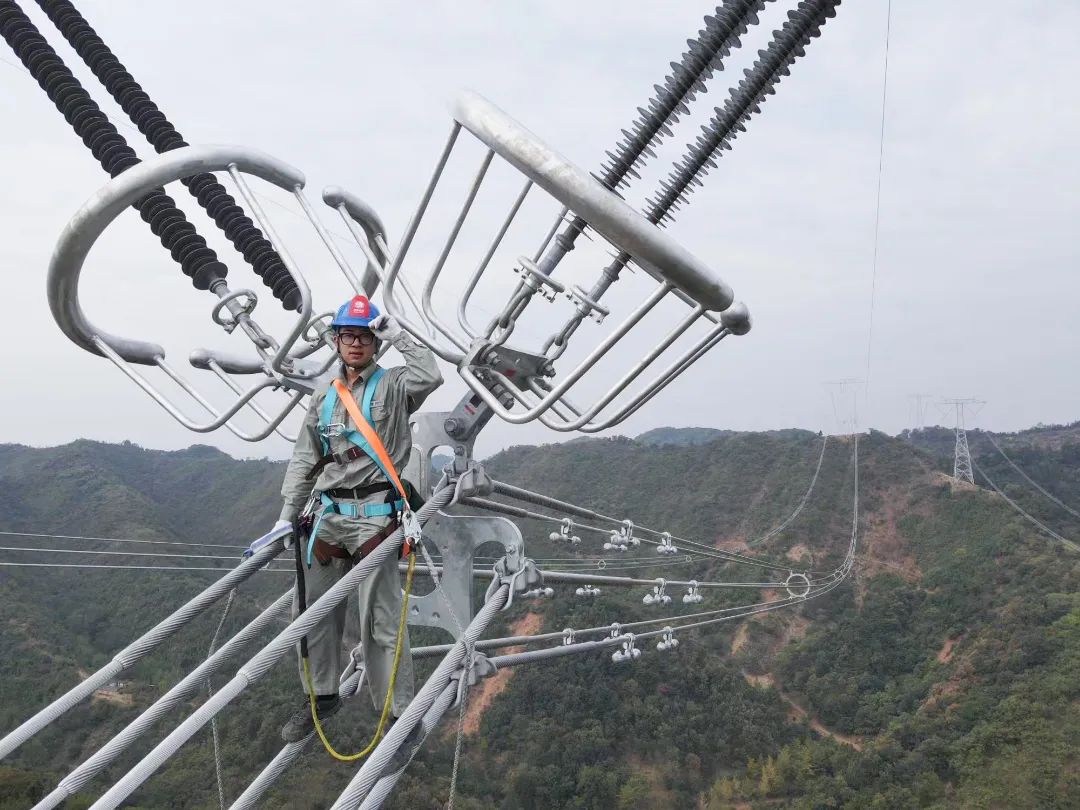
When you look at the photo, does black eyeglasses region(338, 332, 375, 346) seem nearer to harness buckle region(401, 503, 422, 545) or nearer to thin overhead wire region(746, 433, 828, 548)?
harness buckle region(401, 503, 422, 545)

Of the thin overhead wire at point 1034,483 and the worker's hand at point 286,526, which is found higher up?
the thin overhead wire at point 1034,483

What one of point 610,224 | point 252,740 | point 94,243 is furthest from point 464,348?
point 252,740

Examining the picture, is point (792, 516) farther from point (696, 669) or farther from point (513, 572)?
point (513, 572)

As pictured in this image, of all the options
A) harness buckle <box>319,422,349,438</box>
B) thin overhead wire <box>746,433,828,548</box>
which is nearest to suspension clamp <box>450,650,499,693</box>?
harness buckle <box>319,422,349,438</box>

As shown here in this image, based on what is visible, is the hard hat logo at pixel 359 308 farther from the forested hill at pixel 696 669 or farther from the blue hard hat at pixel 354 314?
the forested hill at pixel 696 669

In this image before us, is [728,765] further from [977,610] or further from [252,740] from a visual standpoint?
[252,740]

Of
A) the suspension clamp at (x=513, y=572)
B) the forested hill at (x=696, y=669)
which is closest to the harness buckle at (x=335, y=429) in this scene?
the suspension clamp at (x=513, y=572)

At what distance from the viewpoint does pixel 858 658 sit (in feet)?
147

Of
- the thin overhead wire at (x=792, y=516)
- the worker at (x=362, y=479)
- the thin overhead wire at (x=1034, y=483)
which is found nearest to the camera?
the worker at (x=362, y=479)

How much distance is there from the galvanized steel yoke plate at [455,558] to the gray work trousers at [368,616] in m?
0.56

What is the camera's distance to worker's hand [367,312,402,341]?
155 inches

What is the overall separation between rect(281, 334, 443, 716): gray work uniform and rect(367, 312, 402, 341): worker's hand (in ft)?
0.17

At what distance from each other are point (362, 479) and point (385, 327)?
28.8 inches

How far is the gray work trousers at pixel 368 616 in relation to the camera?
161 inches
